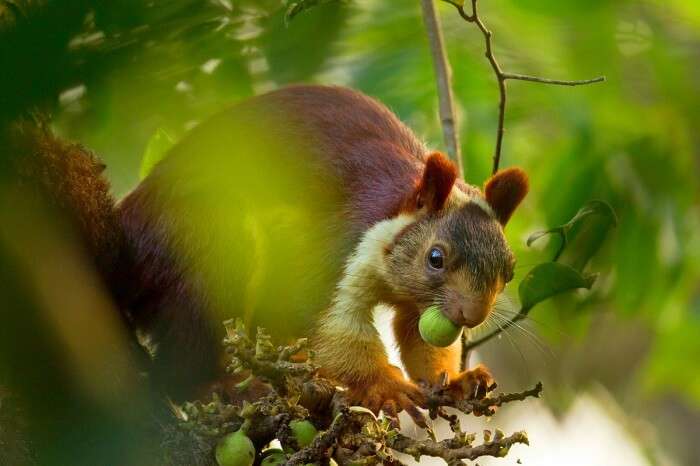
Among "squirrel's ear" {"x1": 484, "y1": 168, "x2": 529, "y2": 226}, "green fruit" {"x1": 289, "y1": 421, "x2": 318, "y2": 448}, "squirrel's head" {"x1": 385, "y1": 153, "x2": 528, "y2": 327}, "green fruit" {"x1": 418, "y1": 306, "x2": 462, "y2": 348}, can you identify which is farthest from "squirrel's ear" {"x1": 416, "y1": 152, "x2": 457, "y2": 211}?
"green fruit" {"x1": 289, "y1": 421, "x2": 318, "y2": 448}

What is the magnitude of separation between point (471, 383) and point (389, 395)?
0.19m

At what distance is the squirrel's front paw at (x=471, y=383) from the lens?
2266mm

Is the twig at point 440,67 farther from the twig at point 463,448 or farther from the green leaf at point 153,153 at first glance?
the twig at point 463,448

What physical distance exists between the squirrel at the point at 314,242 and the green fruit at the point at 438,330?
30 millimetres

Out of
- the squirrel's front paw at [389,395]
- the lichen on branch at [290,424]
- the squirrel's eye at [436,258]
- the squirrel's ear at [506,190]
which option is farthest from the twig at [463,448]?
the squirrel's ear at [506,190]

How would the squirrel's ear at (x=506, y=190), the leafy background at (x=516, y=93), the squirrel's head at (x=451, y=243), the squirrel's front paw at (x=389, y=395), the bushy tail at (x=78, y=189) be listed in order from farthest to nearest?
1. the squirrel's ear at (x=506, y=190)
2. the squirrel's head at (x=451, y=243)
3. the squirrel's front paw at (x=389, y=395)
4. the bushy tail at (x=78, y=189)
5. the leafy background at (x=516, y=93)

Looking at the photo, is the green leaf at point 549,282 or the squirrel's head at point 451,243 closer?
the green leaf at point 549,282

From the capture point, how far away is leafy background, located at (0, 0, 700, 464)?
2.59 ft

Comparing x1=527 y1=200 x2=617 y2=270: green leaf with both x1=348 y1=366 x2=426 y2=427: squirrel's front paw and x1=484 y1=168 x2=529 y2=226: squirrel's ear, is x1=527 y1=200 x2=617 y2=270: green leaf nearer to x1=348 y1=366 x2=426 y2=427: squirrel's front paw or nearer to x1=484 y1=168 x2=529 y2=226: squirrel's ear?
x1=484 y1=168 x2=529 y2=226: squirrel's ear

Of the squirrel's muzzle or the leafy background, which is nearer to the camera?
the leafy background

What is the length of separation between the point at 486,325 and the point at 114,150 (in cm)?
114

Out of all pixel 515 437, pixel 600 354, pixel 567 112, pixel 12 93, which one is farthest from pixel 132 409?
pixel 600 354

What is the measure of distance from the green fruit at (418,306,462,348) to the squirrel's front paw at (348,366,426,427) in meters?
0.12

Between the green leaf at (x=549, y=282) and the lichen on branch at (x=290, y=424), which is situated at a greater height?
the lichen on branch at (x=290, y=424)
